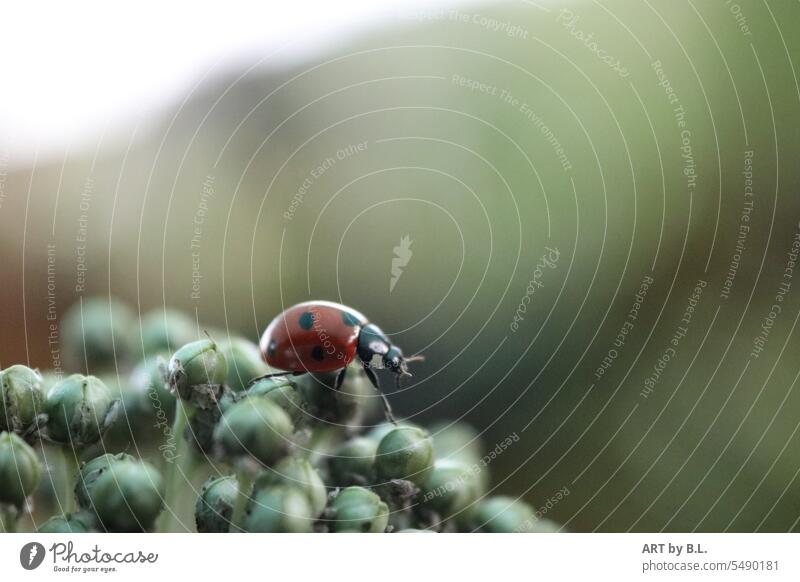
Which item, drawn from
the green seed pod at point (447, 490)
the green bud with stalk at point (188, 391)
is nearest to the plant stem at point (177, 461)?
the green bud with stalk at point (188, 391)

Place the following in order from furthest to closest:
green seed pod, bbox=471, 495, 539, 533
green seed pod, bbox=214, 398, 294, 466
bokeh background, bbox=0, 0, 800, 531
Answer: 1. bokeh background, bbox=0, 0, 800, 531
2. green seed pod, bbox=471, 495, 539, 533
3. green seed pod, bbox=214, 398, 294, 466

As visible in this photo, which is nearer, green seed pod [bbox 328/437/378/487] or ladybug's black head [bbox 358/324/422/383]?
green seed pod [bbox 328/437/378/487]

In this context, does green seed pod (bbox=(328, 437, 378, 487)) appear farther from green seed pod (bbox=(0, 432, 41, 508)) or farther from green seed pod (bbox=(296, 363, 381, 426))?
green seed pod (bbox=(0, 432, 41, 508))

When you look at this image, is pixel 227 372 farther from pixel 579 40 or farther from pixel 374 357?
pixel 579 40

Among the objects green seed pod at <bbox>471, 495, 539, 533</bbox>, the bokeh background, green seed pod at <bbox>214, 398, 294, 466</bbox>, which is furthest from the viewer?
the bokeh background

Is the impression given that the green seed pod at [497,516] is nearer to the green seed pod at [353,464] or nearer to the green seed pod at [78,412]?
the green seed pod at [353,464]
